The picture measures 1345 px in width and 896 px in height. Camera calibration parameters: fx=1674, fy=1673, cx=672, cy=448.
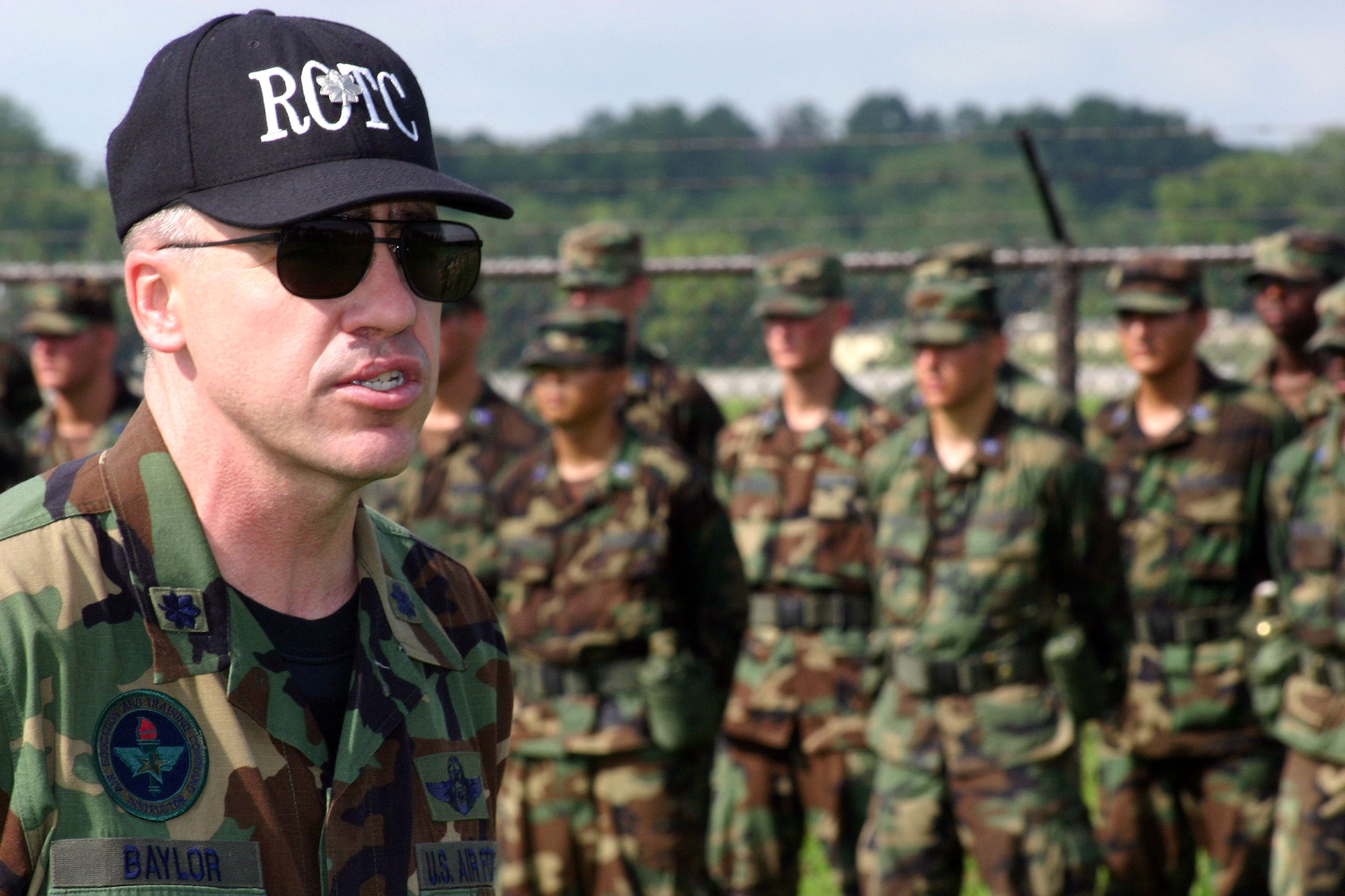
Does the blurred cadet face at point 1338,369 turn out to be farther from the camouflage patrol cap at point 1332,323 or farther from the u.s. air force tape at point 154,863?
the u.s. air force tape at point 154,863

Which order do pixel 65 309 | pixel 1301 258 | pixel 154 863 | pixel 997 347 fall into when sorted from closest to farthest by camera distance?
1. pixel 154 863
2. pixel 997 347
3. pixel 1301 258
4. pixel 65 309

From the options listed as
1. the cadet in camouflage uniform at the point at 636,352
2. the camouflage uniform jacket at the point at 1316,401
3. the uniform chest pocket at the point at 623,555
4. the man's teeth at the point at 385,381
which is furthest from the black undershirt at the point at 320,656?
the cadet in camouflage uniform at the point at 636,352

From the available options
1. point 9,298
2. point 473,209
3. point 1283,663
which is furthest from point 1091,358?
point 473,209

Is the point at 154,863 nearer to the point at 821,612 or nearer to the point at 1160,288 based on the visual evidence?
the point at 821,612

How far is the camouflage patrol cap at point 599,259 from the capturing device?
774 cm

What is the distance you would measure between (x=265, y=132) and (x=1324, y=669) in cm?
467

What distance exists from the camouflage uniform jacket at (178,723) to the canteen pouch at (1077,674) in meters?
3.80

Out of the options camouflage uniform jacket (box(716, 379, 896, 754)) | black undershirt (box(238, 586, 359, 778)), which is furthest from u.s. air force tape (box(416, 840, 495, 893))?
camouflage uniform jacket (box(716, 379, 896, 754))

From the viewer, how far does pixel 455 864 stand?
2066 mm

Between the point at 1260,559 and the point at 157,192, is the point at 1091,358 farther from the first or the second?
the point at 157,192

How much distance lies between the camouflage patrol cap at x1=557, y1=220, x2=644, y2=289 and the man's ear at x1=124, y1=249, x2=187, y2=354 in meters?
5.77

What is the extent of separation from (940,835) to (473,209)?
4.30 m

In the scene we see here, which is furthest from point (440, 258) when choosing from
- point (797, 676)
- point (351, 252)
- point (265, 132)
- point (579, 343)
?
point (797, 676)

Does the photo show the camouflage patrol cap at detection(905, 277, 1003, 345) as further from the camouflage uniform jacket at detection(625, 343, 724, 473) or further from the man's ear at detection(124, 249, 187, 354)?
the man's ear at detection(124, 249, 187, 354)
